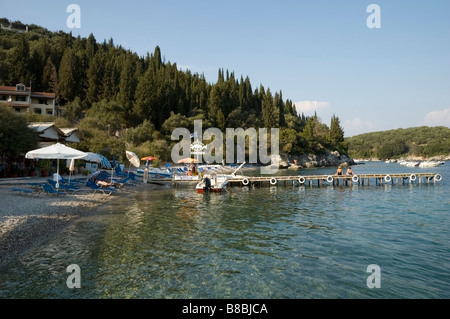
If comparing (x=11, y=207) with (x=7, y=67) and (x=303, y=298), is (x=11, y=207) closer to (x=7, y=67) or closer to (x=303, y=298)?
(x=303, y=298)

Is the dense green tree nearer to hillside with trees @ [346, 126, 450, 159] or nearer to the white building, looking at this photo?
the white building

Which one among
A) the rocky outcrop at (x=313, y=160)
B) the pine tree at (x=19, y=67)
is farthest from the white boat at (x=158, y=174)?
the pine tree at (x=19, y=67)

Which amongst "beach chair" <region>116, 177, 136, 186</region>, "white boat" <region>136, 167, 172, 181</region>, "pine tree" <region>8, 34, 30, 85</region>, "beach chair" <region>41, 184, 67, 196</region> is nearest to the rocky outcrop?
"white boat" <region>136, 167, 172, 181</region>

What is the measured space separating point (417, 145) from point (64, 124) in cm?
17464

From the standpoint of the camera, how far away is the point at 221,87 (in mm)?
81000

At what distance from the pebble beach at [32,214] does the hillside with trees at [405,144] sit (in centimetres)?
14684

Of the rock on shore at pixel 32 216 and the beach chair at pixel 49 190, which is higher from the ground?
the beach chair at pixel 49 190

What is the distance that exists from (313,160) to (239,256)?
79071 mm

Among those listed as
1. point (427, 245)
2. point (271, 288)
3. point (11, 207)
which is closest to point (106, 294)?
point (271, 288)

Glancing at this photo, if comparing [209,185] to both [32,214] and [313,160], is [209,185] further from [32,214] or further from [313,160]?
[313,160]

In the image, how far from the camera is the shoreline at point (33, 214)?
389 inches

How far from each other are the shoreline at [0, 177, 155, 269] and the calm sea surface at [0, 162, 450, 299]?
55cm

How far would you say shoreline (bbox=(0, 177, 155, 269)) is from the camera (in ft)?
32.4

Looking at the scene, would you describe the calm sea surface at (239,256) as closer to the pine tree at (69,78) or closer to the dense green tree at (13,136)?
the dense green tree at (13,136)
